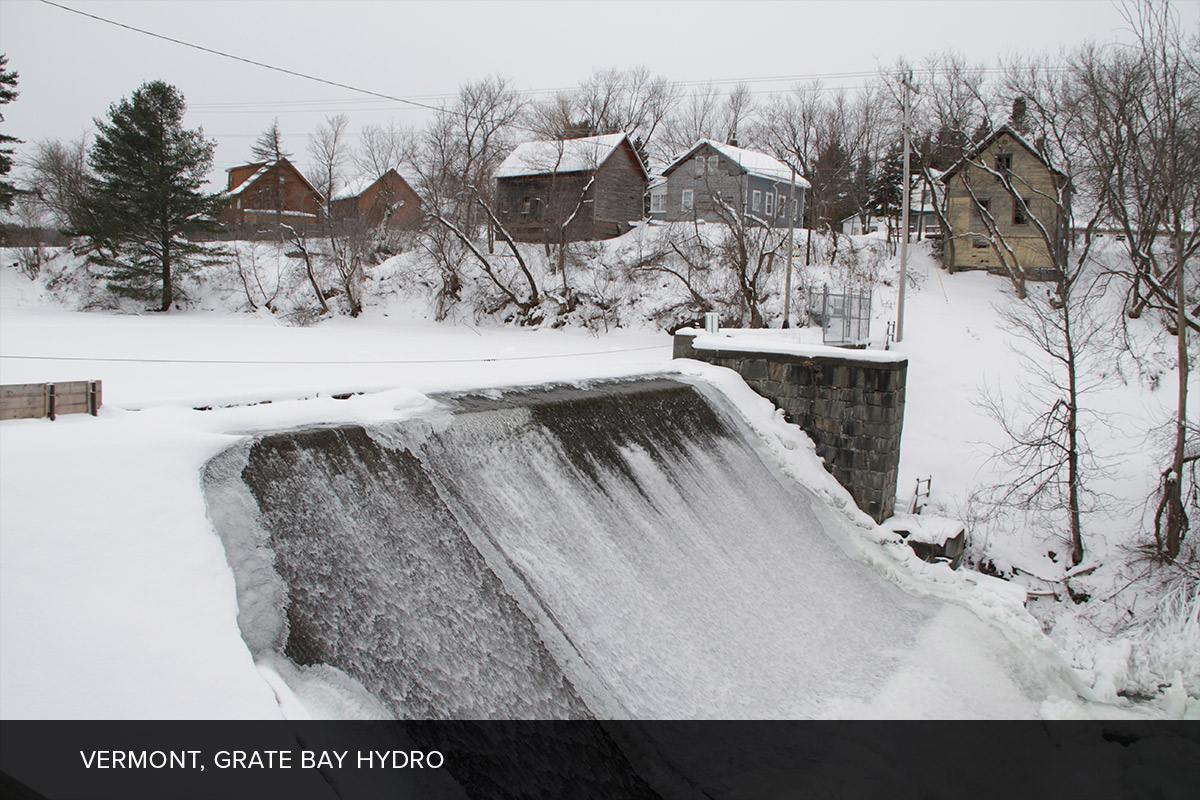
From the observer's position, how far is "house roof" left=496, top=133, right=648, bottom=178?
119ft

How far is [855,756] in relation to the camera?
6176mm

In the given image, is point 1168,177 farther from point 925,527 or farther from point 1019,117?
point 1019,117

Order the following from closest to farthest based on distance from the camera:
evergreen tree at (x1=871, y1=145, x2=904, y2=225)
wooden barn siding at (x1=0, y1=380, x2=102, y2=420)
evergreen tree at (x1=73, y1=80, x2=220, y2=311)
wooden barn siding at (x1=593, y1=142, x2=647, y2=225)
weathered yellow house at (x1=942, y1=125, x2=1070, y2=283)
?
wooden barn siding at (x1=0, y1=380, x2=102, y2=420) < evergreen tree at (x1=73, y1=80, x2=220, y2=311) < weathered yellow house at (x1=942, y1=125, x2=1070, y2=283) < wooden barn siding at (x1=593, y1=142, x2=647, y2=225) < evergreen tree at (x1=871, y1=145, x2=904, y2=225)

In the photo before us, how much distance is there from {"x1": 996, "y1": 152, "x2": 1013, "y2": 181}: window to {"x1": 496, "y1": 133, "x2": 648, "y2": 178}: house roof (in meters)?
16.3

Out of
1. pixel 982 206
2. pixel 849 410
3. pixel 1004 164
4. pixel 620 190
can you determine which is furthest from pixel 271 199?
pixel 849 410

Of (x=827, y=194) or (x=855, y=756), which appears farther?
(x=827, y=194)

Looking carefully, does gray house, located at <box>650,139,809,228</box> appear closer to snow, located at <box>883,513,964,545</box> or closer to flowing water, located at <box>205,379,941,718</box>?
snow, located at <box>883,513,964,545</box>

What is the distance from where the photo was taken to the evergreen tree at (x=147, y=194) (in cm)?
2916

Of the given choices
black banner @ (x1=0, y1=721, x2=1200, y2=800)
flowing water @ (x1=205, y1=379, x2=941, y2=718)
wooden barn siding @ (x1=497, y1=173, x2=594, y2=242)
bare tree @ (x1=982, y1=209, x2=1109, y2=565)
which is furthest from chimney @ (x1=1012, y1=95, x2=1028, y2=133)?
black banner @ (x1=0, y1=721, x2=1200, y2=800)

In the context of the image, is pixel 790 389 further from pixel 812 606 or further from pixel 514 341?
pixel 514 341

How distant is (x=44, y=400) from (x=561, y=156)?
3094 centimetres

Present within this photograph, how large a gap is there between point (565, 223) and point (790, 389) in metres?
19.1

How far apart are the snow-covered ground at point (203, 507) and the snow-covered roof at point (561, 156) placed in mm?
15509

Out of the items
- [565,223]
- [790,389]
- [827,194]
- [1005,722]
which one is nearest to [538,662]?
[1005,722]
